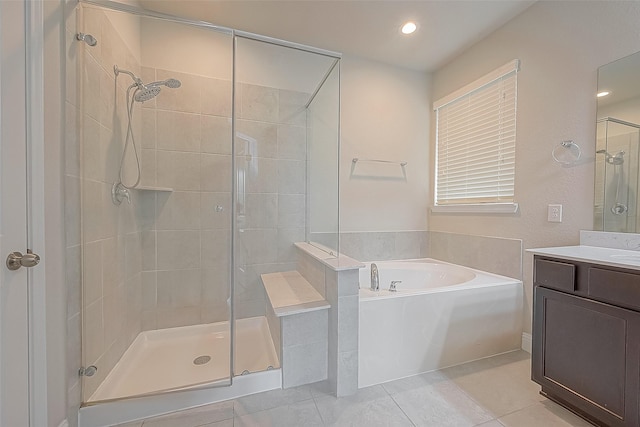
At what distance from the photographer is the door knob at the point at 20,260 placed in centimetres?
87

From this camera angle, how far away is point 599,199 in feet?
5.12

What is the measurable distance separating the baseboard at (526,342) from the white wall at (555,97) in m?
0.05

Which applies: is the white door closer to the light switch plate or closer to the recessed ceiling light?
the recessed ceiling light

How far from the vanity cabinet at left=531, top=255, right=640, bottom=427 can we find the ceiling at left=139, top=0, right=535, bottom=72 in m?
1.89

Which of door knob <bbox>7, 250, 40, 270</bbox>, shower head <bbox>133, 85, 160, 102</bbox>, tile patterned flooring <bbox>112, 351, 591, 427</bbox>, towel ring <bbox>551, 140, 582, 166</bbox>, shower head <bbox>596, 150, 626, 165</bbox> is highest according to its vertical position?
shower head <bbox>133, 85, 160, 102</bbox>

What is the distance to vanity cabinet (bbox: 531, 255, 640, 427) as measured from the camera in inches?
41.4

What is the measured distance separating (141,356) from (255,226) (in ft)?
3.85

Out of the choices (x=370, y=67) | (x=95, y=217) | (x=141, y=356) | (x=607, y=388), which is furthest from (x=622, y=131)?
(x=141, y=356)

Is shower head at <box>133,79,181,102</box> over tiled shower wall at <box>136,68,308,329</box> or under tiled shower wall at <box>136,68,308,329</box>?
over

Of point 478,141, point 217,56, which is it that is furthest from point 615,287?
point 217,56

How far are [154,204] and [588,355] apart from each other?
274cm

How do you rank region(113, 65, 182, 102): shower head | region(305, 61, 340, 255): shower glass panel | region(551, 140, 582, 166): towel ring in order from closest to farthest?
region(551, 140, 582, 166): towel ring < region(113, 65, 182, 102): shower head < region(305, 61, 340, 255): shower glass panel

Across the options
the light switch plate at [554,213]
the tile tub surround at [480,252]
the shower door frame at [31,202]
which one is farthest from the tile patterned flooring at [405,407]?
the light switch plate at [554,213]


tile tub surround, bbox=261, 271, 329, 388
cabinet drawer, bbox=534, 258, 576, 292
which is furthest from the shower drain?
cabinet drawer, bbox=534, 258, 576, 292
